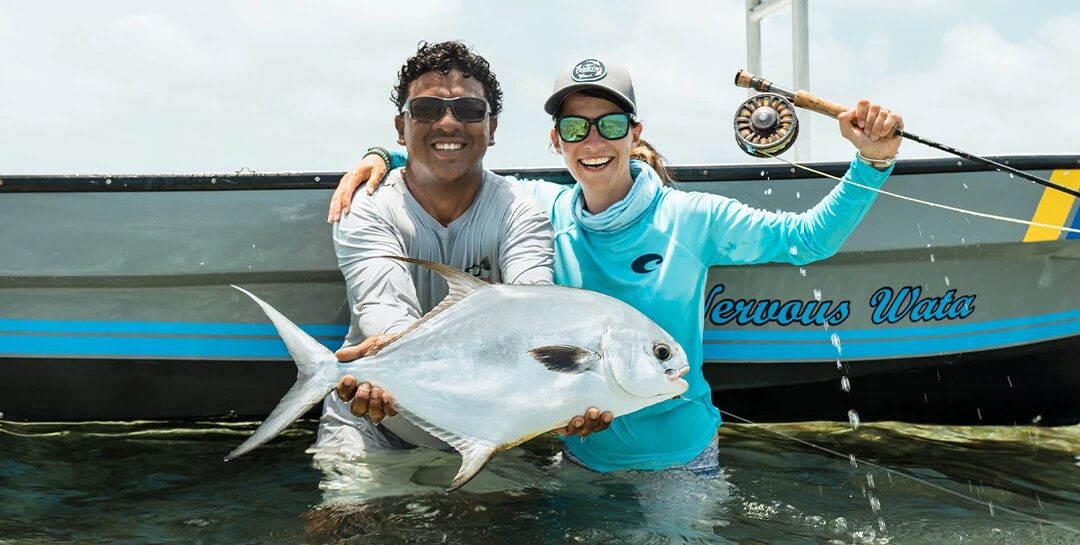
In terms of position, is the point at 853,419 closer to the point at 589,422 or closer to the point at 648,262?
the point at 648,262

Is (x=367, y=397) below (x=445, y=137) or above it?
below

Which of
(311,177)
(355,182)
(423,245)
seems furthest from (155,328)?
(423,245)

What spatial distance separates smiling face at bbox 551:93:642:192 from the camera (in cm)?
300

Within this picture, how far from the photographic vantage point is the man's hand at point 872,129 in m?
2.76

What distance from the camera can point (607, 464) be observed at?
3127 mm

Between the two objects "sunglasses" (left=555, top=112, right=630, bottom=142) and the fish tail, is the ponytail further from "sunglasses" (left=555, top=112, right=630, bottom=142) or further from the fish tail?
the fish tail

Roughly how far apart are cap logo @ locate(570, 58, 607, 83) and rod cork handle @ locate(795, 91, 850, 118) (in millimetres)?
693

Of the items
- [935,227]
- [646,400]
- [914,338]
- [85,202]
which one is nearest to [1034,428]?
[914,338]

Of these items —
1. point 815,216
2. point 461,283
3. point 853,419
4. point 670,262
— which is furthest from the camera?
point 853,419

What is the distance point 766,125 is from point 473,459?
5.37 ft

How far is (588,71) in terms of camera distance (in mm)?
2994

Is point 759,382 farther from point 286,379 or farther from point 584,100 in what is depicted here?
point 286,379

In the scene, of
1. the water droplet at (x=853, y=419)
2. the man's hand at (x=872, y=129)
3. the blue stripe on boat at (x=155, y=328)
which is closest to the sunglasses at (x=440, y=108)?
the man's hand at (x=872, y=129)

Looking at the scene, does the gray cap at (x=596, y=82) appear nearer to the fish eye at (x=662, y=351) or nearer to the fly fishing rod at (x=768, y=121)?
the fly fishing rod at (x=768, y=121)
